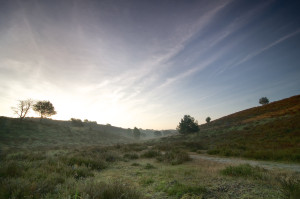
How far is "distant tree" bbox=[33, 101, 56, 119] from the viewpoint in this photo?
52.8m

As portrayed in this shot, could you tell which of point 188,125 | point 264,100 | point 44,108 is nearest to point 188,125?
Answer: point 188,125

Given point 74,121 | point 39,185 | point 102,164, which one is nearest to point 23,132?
point 74,121

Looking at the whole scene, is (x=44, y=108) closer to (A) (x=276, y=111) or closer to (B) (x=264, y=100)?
(A) (x=276, y=111)

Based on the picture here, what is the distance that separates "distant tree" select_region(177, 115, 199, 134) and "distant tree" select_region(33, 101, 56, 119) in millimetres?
57499

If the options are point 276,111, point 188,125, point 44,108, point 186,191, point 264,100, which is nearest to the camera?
point 186,191

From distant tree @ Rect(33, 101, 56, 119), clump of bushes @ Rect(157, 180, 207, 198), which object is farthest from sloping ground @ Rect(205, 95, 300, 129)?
distant tree @ Rect(33, 101, 56, 119)

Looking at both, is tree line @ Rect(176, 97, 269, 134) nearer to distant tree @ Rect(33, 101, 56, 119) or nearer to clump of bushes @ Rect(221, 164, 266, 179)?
clump of bushes @ Rect(221, 164, 266, 179)

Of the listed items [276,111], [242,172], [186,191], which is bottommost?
[242,172]

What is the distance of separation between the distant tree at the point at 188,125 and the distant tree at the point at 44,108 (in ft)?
189

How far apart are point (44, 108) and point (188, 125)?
6022 centimetres

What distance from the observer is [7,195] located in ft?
9.39

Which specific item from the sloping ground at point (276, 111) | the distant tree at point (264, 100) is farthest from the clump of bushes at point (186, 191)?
the distant tree at point (264, 100)

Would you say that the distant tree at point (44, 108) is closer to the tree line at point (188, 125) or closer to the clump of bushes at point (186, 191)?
the tree line at point (188, 125)

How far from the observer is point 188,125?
33.6 meters
